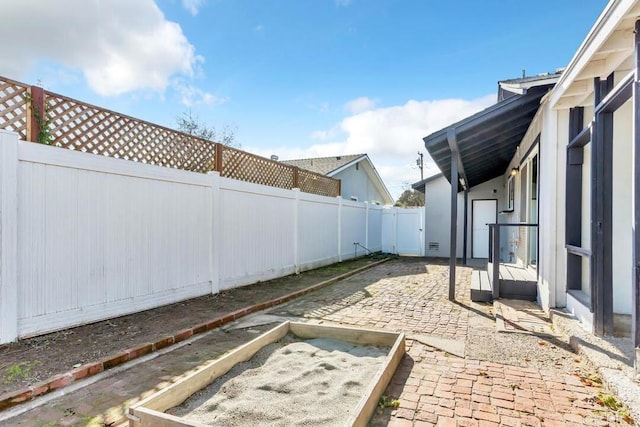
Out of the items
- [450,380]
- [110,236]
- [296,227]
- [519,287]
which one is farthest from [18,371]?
[519,287]

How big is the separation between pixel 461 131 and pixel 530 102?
1.16 m

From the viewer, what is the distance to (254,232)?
7.52 metres

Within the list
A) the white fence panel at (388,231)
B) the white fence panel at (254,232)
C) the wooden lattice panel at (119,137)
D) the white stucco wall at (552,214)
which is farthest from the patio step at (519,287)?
the white fence panel at (388,231)

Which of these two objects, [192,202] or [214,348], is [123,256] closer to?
[192,202]

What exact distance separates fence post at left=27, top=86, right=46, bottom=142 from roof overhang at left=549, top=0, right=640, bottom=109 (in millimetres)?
5749

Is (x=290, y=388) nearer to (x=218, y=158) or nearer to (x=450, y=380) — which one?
(x=450, y=380)

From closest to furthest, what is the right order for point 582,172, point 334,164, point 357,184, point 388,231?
point 582,172 < point 388,231 < point 334,164 < point 357,184

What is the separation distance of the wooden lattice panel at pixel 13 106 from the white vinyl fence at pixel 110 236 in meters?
0.20

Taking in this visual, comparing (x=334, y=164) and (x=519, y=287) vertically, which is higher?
(x=334, y=164)

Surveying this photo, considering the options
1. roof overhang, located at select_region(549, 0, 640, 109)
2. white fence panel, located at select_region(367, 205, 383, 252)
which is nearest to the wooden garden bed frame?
roof overhang, located at select_region(549, 0, 640, 109)

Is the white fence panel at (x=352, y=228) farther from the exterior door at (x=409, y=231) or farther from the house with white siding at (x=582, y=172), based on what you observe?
the house with white siding at (x=582, y=172)

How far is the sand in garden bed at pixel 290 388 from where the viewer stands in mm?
2359

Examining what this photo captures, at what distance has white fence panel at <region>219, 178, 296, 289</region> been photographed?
675 centimetres

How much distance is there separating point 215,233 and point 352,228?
286 inches
